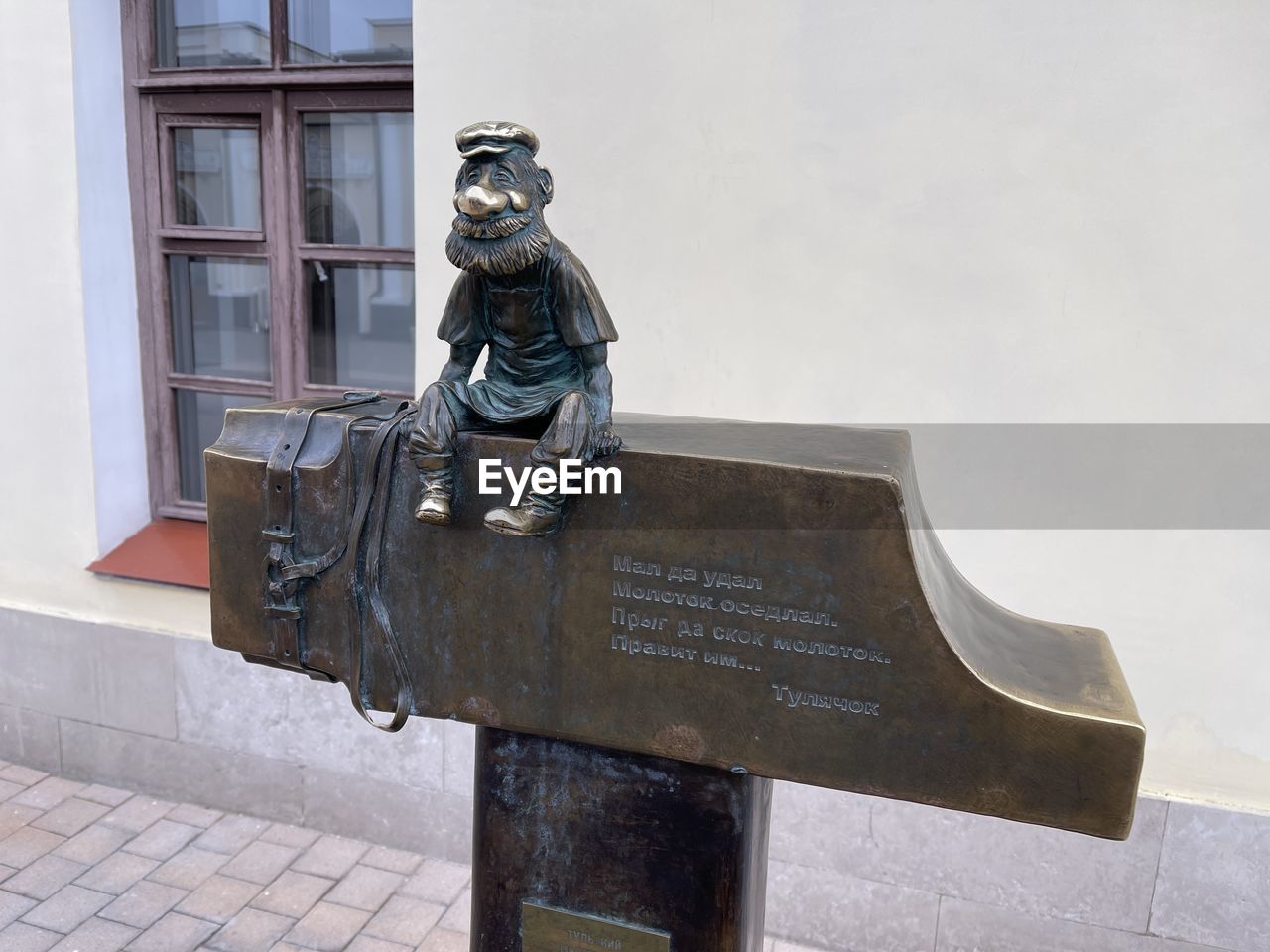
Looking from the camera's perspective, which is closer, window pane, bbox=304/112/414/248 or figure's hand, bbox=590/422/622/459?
figure's hand, bbox=590/422/622/459

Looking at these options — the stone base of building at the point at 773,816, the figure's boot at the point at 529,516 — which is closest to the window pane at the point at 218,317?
the stone base of building at the point at 773,816

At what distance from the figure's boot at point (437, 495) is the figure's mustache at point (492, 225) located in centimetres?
39

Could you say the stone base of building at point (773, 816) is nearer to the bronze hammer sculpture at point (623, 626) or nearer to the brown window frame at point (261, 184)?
the brown window frame at point (261, 184)

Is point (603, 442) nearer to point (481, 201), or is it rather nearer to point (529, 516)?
point (529, 516)

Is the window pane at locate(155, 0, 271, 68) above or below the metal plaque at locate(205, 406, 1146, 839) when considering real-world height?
above

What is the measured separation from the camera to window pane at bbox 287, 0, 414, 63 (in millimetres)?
3326

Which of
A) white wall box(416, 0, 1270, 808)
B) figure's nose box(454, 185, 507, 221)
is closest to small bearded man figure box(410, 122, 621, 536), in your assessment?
figure's nose box(454, 185, 507, 221)

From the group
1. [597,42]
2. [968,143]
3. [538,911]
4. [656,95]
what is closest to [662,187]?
[656,95]

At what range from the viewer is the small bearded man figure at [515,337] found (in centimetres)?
163

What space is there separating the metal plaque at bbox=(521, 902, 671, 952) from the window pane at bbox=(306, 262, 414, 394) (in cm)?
203

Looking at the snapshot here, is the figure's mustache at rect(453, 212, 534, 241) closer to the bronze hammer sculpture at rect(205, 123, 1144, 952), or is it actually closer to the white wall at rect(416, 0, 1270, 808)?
the bronze hammer sculpture at rect(205, 123, 1144, 952)

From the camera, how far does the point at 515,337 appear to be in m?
1.79

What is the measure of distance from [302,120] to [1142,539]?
3003 mm

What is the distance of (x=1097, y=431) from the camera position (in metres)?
2.59
